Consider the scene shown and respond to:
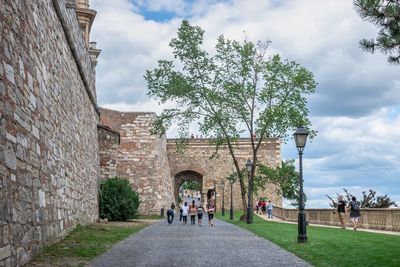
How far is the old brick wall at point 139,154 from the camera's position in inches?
1795

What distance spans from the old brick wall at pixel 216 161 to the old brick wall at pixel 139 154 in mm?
11426

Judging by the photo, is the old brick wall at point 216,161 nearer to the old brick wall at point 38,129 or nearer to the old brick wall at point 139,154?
the old brick wall at point 139,154

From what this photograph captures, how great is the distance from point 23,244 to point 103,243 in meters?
4.76

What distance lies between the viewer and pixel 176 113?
1346 inches

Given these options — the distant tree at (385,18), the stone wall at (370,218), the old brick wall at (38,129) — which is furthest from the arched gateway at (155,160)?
the distant tree at (385,18)

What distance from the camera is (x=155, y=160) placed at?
46.6 metres

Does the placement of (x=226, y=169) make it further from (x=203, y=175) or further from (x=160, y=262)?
(x=160, y=262)

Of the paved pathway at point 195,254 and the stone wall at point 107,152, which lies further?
the stone wall at point 107,152

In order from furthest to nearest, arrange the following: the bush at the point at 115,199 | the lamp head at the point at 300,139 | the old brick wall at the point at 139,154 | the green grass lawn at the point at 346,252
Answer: the old brick wall at the point at 139,154 < the bush at the point at 115,199 < the lamp head at the point at 300,139 < the green grass lawn at the point at 346,252

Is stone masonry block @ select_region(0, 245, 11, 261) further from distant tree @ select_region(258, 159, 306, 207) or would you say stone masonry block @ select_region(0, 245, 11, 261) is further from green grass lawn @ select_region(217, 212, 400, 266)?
distant tree @ select_region(258, 159, 306, 207)

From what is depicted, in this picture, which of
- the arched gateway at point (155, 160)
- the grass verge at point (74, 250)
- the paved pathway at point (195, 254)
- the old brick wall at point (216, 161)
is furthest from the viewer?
the old brick wall at point (216, 161)

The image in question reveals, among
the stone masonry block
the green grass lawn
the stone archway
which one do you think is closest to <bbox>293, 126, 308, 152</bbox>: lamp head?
the green grass lawn

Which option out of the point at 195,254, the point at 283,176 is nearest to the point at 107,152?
the point at 283,176

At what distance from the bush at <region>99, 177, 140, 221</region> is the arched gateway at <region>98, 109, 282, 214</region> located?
2.94 m
